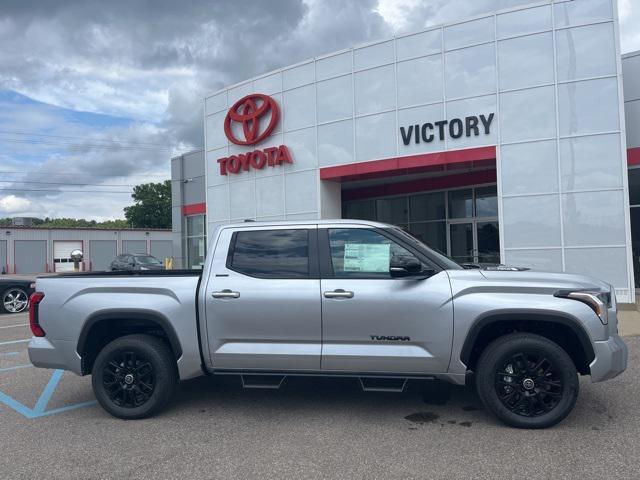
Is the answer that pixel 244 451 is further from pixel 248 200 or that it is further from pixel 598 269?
pixel 248 200

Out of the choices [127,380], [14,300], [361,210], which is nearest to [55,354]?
[127,380]

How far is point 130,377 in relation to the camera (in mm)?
4840

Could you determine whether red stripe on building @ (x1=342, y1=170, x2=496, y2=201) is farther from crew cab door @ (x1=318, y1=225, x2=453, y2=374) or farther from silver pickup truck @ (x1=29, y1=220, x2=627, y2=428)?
crew cab door @ (x1=318, y1=225, x2=453, y2=374)

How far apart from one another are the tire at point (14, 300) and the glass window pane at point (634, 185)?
16.6 metres

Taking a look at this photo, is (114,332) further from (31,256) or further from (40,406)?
(31,256)

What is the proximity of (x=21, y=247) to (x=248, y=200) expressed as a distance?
1398 inches

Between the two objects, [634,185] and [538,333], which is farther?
[634,185]

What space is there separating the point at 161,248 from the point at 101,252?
6216 mm

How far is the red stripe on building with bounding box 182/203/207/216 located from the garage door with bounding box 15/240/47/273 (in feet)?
91.3

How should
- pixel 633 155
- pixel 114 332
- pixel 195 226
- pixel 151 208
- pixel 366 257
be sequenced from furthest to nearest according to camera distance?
pixel 151 208 → pixel 195 226 → pixel 633 155 → pixel 114 332 → pixel 366 257

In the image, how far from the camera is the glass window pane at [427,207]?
56.7 feet

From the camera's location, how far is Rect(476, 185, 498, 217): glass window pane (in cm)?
1588

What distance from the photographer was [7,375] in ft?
22.1

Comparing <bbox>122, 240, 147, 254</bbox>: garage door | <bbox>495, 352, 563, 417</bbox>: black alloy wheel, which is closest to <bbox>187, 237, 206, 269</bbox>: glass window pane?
<bbox>495, 352, 563, 417</bbox>: black alloy wheel
